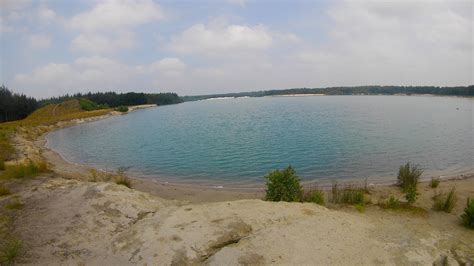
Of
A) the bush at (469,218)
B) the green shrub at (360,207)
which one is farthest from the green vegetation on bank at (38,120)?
the bush at (469,218)

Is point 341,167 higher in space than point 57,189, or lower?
lower

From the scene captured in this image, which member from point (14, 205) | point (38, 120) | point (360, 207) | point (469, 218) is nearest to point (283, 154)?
point (360, 207)

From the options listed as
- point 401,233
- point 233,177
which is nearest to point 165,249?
point 401,233

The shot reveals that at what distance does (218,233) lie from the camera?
8703mm

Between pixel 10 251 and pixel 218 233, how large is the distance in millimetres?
5297

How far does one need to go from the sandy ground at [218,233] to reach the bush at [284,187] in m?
1.46

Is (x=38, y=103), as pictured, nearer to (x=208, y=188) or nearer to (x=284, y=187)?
(x=208, y=188)

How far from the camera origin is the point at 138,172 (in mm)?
23953

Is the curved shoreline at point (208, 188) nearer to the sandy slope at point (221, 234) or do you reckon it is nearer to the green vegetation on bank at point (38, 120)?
the sandy slope at point (221, 234)

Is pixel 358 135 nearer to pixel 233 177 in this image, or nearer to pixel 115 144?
pixel 233 177

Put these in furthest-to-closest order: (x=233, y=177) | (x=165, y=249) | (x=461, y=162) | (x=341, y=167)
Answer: (x=461, y=162), (x=341, y=167), (x=233, y=177), (x=165, y=249)

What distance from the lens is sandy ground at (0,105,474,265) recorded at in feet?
25.5

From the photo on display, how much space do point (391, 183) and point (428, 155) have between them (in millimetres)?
10310

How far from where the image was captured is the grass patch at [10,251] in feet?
25.5
